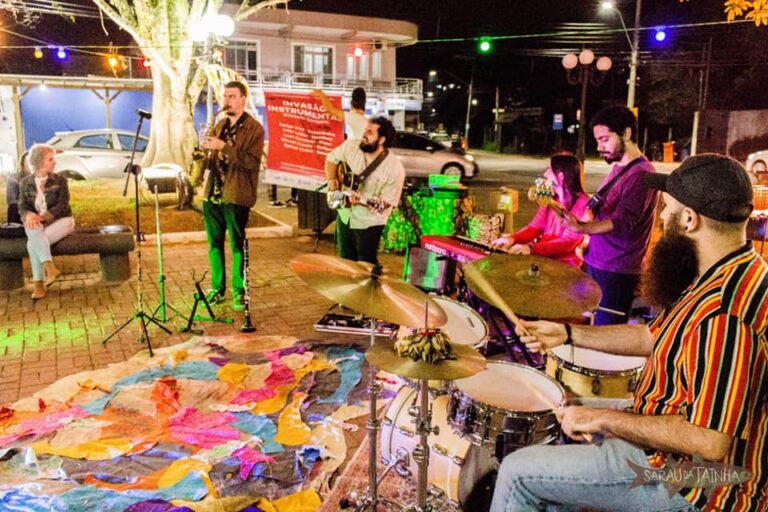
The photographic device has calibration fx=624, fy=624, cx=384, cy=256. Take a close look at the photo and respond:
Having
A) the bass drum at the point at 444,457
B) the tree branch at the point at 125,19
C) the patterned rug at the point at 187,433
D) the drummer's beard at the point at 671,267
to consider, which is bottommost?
the patterned rug at the point at 187,433

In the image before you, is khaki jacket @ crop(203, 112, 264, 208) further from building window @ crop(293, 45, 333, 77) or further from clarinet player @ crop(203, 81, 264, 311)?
building window @ crop(293, 45, 333, 77)

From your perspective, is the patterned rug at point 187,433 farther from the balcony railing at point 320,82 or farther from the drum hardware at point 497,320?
the balcony railing at point 320,82

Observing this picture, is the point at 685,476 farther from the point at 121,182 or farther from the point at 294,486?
the point at 121,182

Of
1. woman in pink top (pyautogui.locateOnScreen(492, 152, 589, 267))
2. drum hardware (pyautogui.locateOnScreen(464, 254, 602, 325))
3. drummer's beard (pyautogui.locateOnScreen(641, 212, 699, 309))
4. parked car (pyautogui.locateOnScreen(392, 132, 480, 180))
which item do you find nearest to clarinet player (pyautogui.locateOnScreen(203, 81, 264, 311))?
woman in pink top (pyautogui.locateOnScreen(492, 152, 589, 267))

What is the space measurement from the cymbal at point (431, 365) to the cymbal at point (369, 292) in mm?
167

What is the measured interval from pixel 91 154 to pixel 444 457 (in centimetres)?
1582

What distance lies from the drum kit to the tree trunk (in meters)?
12.9

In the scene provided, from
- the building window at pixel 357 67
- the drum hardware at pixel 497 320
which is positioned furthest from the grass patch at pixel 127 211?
the building window at pixel 357 67

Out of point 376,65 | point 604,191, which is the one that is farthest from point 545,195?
point 376,65

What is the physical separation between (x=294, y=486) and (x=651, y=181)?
2.61 meters

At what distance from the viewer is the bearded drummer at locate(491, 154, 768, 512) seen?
1.96 meters

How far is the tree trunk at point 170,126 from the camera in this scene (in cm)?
1488

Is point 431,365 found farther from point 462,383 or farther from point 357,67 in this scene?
point 357,67

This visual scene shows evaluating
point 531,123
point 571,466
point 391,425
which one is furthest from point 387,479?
point 531,123
